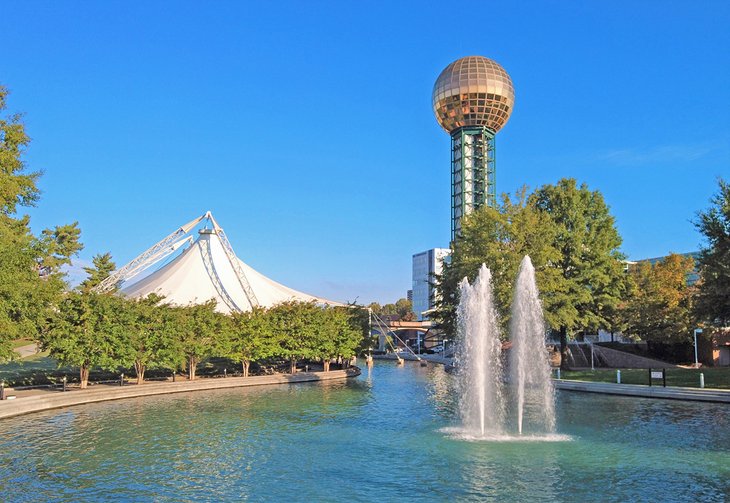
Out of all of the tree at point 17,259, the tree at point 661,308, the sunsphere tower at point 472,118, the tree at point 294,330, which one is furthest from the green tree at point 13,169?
the sunsphere tower at point 472,118

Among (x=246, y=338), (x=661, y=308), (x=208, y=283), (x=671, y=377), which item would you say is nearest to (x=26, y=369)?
(x=208, y=283)

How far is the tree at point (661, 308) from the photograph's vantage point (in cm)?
4675

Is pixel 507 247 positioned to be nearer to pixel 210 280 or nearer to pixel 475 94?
pixel 210 280

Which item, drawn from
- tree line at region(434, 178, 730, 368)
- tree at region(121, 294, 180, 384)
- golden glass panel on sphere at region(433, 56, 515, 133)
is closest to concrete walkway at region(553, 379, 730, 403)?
tree line at region(434, 178, 730, 368)

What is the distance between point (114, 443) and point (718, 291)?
101 feet

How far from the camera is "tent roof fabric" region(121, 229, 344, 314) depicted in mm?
56938

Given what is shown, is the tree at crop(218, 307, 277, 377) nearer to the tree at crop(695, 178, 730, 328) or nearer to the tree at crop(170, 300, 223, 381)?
the tree at crop(170, 300, 223, 381)

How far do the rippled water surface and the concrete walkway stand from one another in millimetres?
2354

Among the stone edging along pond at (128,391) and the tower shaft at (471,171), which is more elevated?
the tower shaft at (471,171)

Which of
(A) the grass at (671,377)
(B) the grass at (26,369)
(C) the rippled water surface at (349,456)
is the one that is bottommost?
(C) the rippled water surface at (349,456)

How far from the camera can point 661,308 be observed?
47.7 m

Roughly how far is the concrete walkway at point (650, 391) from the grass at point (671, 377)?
6.35ft

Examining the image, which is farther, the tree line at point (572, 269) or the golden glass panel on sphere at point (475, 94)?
the golden glass panel on sphere at point (475, 94)

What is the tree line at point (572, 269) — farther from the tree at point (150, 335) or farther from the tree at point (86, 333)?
the tree at point (86, 333)
